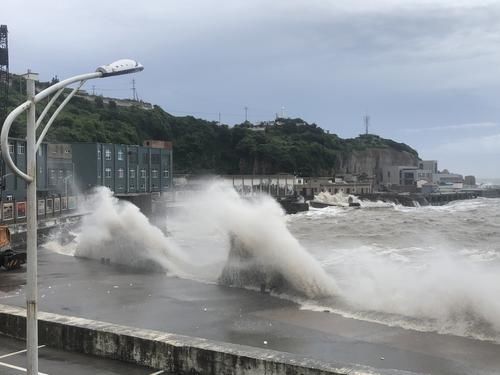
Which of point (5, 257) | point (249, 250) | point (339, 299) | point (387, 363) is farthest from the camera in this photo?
point (5, 257)

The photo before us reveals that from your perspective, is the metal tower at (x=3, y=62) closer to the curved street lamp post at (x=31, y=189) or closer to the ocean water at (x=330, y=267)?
the ocean water at (x=330, y=267)

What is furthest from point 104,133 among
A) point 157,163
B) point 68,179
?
point 68,179

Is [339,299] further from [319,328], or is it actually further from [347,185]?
[347,185]

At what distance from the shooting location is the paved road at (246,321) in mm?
9227

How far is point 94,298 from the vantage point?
1455 centimetres

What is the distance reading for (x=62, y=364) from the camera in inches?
287

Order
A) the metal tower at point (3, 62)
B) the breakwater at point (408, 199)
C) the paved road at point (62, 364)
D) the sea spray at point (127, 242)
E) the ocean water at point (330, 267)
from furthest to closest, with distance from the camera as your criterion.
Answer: the breakwater at point (408, 199) < the metal tower at point (3, 62) < the sea spray at point (127, 242) < the ocean water at point (330, 267) < the paved road at point (62, 364)

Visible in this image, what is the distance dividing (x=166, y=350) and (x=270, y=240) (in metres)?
9.84

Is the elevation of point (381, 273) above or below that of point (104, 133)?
below

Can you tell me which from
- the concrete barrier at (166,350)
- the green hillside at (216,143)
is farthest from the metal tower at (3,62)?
the concrete barrier at (166,350)

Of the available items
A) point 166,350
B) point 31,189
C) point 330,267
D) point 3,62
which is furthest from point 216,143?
point 31,189

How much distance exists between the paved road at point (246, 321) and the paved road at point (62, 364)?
3280mm

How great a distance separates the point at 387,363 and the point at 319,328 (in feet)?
8.52

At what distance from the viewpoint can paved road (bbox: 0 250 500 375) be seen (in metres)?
9.23
